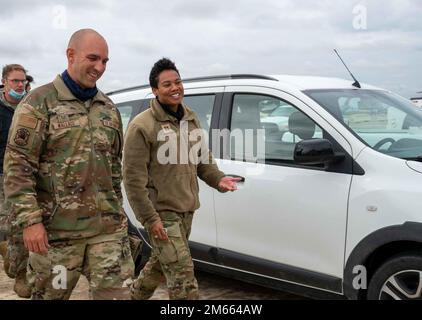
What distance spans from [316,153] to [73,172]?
57.1 inches

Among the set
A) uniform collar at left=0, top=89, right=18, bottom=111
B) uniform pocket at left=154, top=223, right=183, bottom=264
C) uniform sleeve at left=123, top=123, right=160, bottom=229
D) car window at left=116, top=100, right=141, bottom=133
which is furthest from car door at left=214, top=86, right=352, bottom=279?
uniform collar at left=0, top=89, right=18, bottom=111

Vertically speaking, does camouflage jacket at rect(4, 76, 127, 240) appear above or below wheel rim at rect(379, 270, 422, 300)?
above

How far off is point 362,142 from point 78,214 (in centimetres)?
175

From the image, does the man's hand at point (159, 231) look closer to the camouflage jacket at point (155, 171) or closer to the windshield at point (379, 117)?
the camouflage jacket at point (155, 171)

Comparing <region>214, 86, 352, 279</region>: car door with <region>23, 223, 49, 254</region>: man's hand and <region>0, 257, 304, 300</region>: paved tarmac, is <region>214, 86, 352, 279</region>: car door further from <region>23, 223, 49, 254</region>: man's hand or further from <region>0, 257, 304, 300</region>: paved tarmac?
<region>23, 223, 49, 254</region>: man's hand

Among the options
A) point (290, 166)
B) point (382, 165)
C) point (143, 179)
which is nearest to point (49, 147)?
point (143, 179)

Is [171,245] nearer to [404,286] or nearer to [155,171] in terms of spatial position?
[155,171]

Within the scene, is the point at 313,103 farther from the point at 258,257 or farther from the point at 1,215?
the point at 1,215

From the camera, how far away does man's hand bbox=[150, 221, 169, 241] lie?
329 centimetres

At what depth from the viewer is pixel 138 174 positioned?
333cm

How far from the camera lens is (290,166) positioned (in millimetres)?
3730

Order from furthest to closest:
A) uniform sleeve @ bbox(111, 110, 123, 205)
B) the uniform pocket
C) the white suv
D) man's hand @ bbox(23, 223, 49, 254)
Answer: the uniform pocket < the white suv < uniform sleeve @ bbox(111, 110, 123, 205) < man's hand @ bbox(23, 223, 49, 254)
